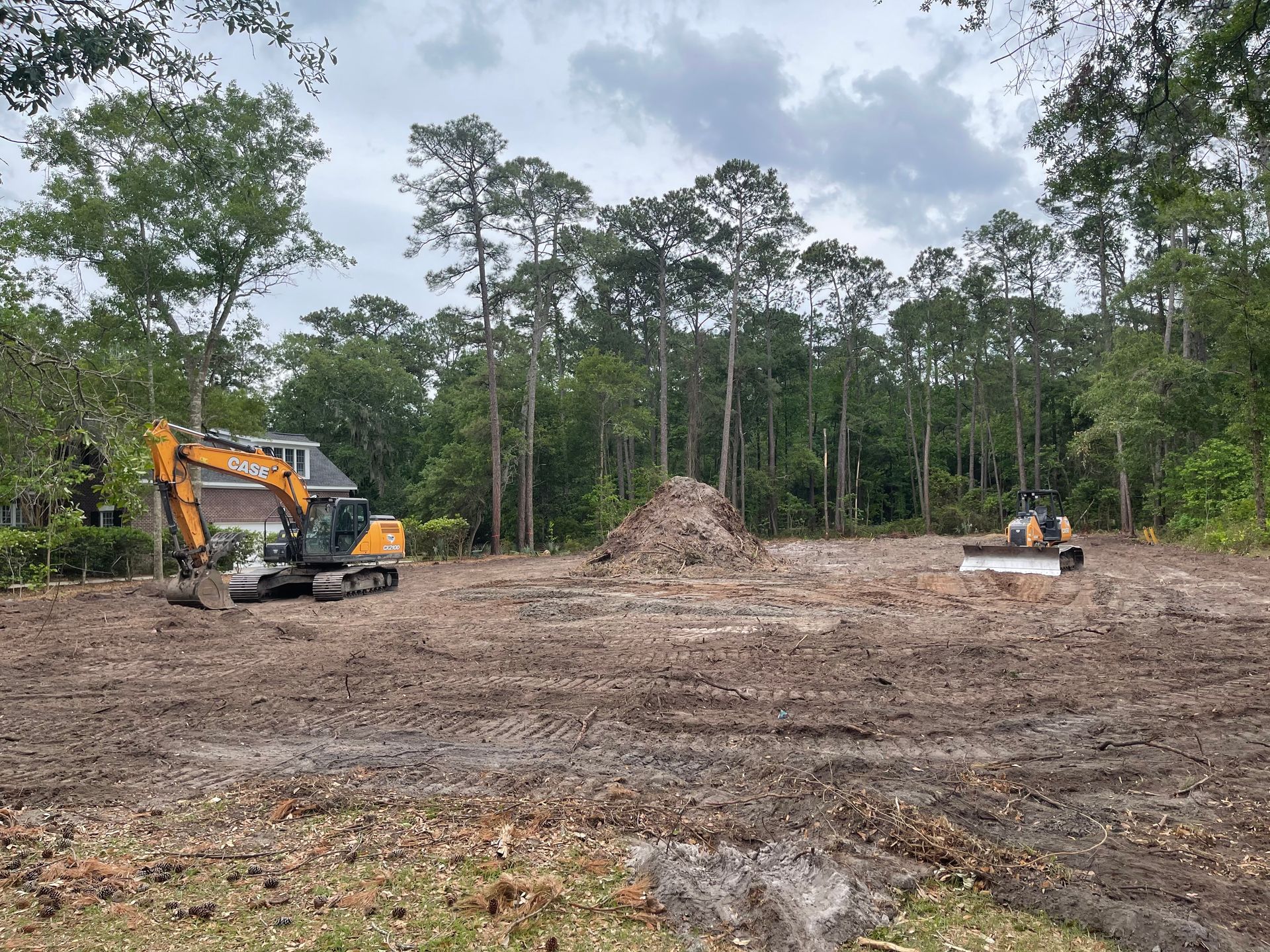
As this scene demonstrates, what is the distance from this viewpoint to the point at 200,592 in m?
12.9

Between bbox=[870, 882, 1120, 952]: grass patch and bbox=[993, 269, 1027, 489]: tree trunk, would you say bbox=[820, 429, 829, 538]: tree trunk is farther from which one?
bbox=[870, 882, 1120, 952]: grass patch

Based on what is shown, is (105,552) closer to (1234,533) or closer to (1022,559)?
(1022,559)

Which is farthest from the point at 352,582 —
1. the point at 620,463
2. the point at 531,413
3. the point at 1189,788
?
the point at 620,463

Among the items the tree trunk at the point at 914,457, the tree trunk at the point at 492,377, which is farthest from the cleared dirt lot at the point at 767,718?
the tree trunk at the point at 914,457

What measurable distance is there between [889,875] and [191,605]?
514 inches

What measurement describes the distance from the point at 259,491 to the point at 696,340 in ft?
84.1

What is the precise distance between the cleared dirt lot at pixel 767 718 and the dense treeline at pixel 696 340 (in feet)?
7.58

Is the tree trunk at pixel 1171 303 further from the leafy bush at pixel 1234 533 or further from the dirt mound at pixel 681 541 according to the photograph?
the dirt mound at pixel 681 541

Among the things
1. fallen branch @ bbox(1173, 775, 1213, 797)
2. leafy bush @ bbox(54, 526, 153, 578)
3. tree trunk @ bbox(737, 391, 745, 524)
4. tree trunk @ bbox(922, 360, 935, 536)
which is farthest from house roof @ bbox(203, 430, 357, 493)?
fallen branch @ bbox(1173, 775, 1213, 797)

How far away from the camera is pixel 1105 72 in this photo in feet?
16.3

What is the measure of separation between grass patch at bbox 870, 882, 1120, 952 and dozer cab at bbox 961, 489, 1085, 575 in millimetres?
15445

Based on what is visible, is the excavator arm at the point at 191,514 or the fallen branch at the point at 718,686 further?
the excavator arm at the point at 191,514

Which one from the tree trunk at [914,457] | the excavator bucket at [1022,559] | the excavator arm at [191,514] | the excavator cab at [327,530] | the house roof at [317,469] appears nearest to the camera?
the excavator arm at [191,514]

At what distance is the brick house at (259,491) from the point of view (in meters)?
30.8
